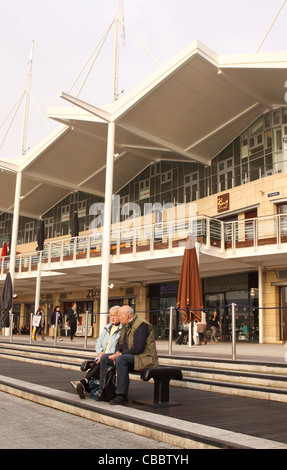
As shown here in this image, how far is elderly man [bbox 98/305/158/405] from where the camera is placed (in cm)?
596

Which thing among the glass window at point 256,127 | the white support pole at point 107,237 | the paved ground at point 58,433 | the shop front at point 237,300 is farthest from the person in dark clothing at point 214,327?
the paved ground at point 58,433

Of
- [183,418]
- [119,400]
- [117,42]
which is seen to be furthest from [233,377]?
[117,42]

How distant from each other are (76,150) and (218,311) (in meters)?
11.7

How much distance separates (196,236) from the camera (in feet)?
57.3

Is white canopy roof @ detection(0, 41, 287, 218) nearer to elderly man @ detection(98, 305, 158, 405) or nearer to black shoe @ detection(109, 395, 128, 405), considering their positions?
elderly man @ detection(98, 305, 158, 405)

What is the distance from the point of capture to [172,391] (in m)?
7.57

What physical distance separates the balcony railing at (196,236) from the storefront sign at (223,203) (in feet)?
10.2

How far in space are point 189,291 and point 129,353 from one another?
7549 millimetres

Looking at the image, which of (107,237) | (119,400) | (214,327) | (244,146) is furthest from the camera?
(244,146)

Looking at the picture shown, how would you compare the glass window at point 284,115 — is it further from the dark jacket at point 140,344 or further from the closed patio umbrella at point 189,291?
the dark jacket at point 140,344

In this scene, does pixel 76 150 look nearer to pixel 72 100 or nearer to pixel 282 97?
pixel 72 100

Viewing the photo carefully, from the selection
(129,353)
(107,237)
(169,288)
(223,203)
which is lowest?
(129,353)

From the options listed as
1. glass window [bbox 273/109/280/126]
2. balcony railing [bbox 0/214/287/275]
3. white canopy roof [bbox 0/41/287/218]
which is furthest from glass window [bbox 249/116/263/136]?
balcony railing [bbox 0/214/287/275]

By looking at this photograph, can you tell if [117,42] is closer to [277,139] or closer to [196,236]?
[277,139]
